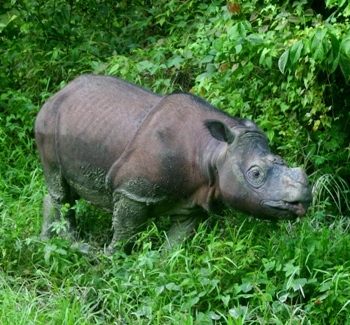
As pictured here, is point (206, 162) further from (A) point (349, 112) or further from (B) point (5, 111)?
(B) point (5, 111)

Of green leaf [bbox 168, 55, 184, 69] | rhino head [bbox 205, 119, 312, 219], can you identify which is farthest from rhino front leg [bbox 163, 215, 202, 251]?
green leaf [bbox 168, 55, 184, 69]

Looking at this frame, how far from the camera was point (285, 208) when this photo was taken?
5.44 metres

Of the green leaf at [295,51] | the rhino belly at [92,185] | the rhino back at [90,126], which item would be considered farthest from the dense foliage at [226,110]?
the rhino back at [90,126]

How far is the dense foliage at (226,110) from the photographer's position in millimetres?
5359

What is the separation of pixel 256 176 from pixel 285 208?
0.97 feet

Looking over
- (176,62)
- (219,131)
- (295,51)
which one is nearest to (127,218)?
(219,131)

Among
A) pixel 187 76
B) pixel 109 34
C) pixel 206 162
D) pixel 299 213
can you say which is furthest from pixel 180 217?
pixel 109 34

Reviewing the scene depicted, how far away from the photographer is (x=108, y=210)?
639 cm

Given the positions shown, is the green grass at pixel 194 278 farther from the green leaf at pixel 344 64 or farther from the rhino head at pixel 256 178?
the green leaf at pixel 344 64

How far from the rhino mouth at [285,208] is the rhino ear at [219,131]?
51 cm

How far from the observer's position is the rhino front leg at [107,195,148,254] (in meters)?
6.04

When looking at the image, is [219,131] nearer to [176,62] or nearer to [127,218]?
[127,218]

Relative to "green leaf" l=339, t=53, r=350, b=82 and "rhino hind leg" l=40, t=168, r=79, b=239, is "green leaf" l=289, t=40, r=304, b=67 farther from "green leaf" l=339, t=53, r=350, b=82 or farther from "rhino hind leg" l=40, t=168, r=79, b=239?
"rhino hind leg" l=40, t=168, r=79, b=239

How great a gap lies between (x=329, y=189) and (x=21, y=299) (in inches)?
112
